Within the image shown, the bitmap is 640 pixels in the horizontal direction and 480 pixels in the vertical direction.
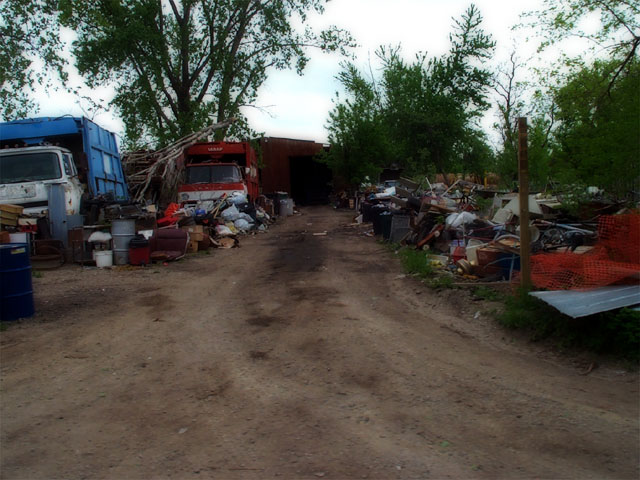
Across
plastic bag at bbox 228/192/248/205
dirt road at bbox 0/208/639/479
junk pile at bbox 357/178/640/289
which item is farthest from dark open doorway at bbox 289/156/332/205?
dirt road at bbox 0/208/639/479

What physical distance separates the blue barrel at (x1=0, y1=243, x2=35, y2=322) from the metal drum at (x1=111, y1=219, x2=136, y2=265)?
465 centimetres

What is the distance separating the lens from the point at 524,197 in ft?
21.9

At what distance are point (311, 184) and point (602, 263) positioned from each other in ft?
114

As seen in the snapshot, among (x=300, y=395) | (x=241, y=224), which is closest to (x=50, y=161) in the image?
(x=241, y=224)

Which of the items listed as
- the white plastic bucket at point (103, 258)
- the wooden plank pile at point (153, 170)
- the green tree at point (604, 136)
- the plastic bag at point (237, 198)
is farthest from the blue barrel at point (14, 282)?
the plastic bag at point (237, 198)

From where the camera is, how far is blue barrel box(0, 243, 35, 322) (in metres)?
7.24

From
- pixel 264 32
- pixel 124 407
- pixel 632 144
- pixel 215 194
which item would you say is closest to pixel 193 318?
pixel 124 407

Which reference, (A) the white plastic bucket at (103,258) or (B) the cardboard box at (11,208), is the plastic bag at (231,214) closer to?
(A) the white plastic bucket at (103,258)

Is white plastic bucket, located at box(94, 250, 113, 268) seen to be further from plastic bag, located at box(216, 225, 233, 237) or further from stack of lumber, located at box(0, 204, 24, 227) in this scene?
plastic bag, located at box(216, 225, 233, 237)

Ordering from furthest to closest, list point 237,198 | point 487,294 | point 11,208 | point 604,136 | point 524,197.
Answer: point 237,198 < point 11,208 < point 604,136 < point 487,294 < point 524,197

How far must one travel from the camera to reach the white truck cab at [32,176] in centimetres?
1220

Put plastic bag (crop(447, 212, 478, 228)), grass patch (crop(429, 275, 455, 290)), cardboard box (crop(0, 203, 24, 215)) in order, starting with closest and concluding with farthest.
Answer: grass patch (crop(429, 275, 455, 290)) < cardboard box (crop(0, 203, 24, 215)) < plastic bag (crop(447, 212, 478, 228))

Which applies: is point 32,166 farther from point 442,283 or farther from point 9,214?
point 442,283

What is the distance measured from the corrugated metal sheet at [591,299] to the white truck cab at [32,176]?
35.6 feet
